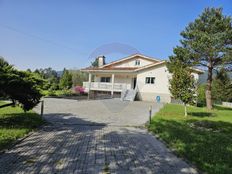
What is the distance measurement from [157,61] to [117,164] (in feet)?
83.9

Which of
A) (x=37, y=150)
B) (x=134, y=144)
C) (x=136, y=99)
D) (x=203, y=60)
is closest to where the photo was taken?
(x=37, y=150)

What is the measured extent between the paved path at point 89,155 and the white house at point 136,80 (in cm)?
1867

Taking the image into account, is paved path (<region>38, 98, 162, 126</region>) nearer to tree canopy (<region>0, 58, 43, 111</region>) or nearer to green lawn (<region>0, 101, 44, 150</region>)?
green lawn (<region>0, 101, 44, 150</region>)

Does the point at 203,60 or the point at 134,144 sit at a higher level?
the point at 203,60

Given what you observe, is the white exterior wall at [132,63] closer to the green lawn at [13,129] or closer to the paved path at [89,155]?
the green lawn at [13,129]

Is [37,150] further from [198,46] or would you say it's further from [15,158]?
[198,46]

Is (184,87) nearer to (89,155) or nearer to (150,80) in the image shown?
(89,155)

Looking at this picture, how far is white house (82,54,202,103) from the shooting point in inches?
1054

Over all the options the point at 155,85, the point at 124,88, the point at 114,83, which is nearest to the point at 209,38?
the point at 155,85

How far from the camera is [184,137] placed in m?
8.19

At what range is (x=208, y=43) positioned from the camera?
2034 cm

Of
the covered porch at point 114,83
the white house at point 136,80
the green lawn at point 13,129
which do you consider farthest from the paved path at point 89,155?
the covered porch at point 114,83

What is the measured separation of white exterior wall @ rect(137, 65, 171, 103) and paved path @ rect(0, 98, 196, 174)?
1932 cm

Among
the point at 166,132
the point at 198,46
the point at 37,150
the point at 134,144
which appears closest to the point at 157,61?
the point at 198,46
